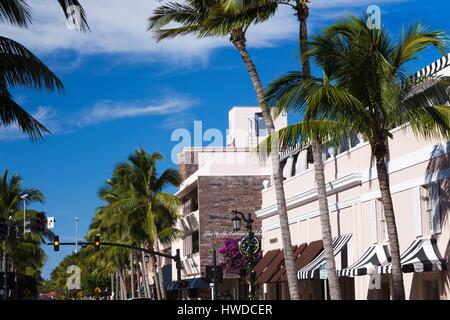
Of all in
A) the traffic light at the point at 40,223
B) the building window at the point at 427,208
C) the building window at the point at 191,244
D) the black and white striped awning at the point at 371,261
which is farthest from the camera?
the building window at the point at 191,244

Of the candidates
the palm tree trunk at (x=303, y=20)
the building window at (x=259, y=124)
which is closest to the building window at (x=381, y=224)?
the palm tree trunk at (x=303, y=20)

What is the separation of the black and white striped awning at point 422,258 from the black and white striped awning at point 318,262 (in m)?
6.60

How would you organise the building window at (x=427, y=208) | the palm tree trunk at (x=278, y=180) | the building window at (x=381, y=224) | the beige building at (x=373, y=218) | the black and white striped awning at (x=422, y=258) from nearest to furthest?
the black and white striped awning at (x=422, y=258) < the beige building at (x=373, y=218) < the building window at (x=427, y=208) < the palm tree trunk at (x=278, y=180) < the building window at (x=381, y=224)

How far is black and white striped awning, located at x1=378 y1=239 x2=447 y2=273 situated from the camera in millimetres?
28109

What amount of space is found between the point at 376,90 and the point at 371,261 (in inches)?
416

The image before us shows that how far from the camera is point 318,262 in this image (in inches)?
1526

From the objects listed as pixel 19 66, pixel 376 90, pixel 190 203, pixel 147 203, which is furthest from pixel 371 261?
pixel 190 203

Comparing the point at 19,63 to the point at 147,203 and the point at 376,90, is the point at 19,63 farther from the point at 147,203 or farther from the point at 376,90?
the point at 147,203

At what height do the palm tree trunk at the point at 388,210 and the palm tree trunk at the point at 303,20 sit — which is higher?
the palm tree trunk at the point at 303,20

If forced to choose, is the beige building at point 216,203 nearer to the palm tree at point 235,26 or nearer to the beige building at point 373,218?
the beige building at point 373,218

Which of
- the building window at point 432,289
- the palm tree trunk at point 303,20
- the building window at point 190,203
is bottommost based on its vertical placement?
the building window at point 432,289

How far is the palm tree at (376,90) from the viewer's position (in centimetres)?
2381
